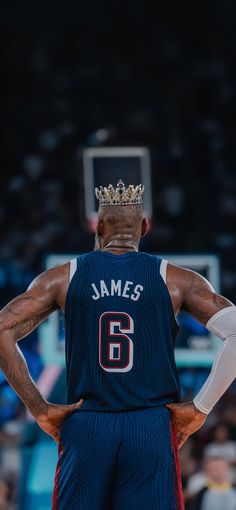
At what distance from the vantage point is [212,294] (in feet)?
14.7

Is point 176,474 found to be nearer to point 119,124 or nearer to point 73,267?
point 73,267

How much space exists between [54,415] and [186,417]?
50cm

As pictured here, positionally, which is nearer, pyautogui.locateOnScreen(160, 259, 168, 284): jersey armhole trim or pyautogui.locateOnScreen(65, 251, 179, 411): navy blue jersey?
pyautogui.locateOnScreen(65, 251, 179, 411): navy blue jersey

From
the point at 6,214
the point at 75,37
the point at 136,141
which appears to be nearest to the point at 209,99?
the point at 75,37

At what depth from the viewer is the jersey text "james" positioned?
440cm

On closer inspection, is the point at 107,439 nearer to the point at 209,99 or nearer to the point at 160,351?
the point at 160,351

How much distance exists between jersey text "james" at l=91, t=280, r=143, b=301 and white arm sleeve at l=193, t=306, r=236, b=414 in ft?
1.02

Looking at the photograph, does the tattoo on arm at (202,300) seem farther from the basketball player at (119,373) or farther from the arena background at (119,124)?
the arena background at (119,124)

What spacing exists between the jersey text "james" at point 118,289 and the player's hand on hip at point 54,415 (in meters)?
0.41

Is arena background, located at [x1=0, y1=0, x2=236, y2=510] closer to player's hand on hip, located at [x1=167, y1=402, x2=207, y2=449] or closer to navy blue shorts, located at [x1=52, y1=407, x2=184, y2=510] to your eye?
player's hand on hip, located at [x1=167, y1=402, x2=207, y2=449]

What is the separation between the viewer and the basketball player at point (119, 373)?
4301 mm

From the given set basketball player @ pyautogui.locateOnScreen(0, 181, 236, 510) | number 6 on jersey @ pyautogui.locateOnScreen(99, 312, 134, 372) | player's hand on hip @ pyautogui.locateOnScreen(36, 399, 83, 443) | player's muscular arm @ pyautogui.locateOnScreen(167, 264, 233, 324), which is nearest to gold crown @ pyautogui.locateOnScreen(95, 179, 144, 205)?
basketball player @ pyautogui.locateOnScreen(0, 181, 236, 510)

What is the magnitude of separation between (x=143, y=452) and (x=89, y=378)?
1.12 ft

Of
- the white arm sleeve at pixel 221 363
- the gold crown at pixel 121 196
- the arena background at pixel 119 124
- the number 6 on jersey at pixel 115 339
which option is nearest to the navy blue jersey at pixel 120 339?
the number 6 on jersey at pixel 115 339
